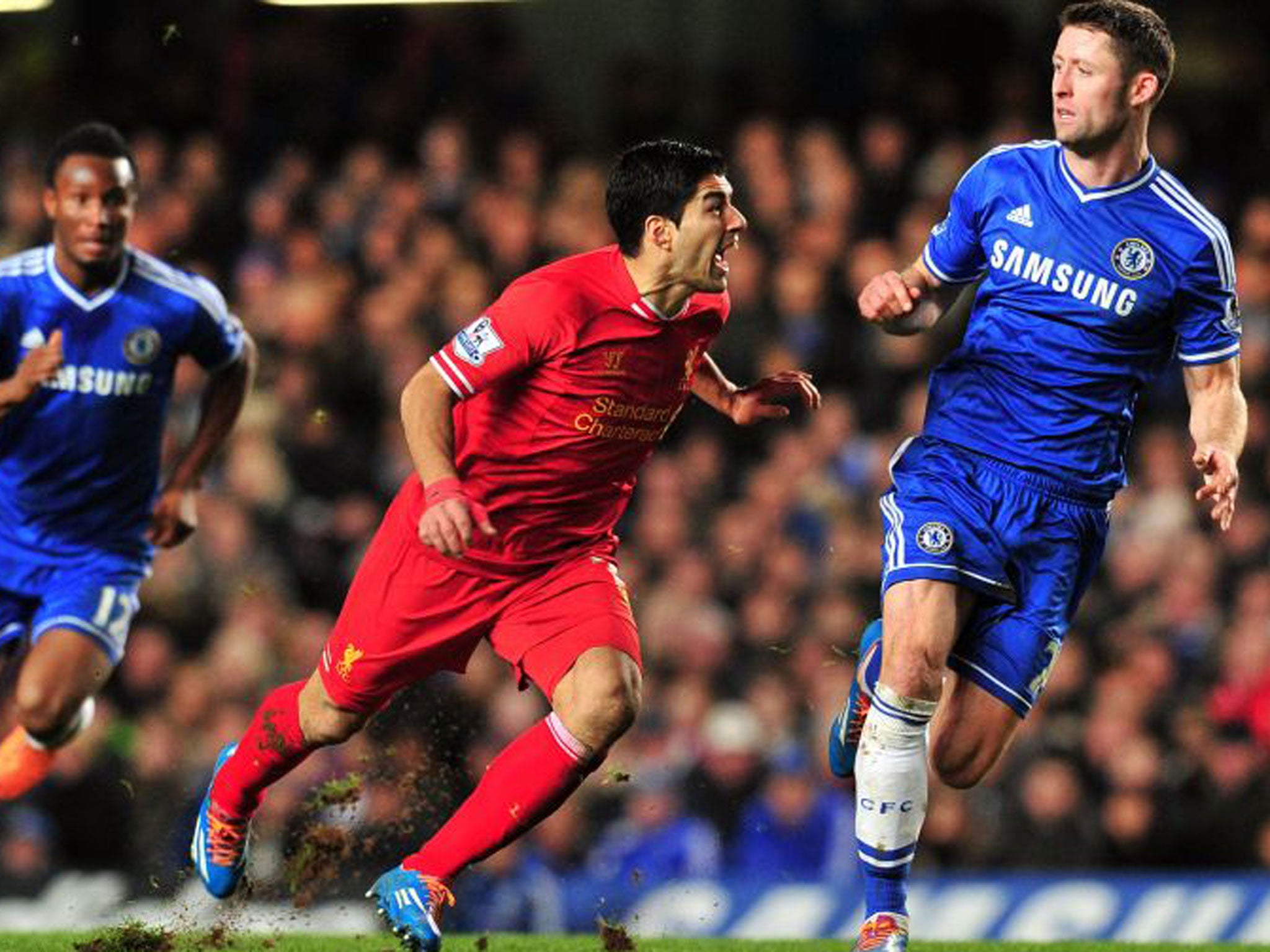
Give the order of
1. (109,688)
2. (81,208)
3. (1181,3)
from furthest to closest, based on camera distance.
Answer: (1181,3)
(109,688)
(81,208)

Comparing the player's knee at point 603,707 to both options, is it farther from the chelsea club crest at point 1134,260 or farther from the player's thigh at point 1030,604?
the chelsea club crest at point 1134,260

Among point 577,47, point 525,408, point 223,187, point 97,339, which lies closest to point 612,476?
point 525,408

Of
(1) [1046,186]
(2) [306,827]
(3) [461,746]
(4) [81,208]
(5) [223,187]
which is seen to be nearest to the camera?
(1) [1046,186]

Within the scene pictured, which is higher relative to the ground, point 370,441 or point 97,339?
point 97,339

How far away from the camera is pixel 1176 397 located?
45.7 feet

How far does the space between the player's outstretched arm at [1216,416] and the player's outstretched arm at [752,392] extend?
50.1 inches

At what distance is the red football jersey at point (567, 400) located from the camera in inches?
293

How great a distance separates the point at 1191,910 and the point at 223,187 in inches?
302

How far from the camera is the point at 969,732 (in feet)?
24.8

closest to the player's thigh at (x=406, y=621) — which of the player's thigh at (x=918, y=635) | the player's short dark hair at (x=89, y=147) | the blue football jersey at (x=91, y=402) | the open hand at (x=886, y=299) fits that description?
the player's thigh at (x=918, y=635)

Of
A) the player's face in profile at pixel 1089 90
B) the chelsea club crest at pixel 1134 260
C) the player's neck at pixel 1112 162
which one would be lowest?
the chelsea club crest at pixel 1134 260

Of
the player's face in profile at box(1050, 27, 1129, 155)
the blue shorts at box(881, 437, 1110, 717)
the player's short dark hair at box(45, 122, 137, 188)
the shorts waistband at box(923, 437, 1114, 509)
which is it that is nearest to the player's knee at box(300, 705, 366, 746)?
the blue shorts at box(881, 437, 1110, 717)

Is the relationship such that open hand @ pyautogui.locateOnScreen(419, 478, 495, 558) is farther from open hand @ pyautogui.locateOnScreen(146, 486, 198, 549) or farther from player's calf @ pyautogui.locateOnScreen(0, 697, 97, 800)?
player's calf @ pyautogui.locateOnScreen(0, 697, 97, 800)

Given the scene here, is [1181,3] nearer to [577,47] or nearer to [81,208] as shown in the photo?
[577,47]
